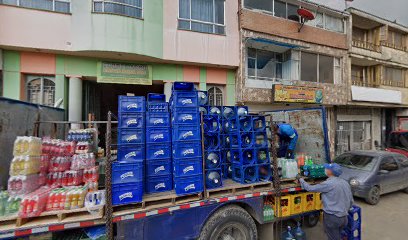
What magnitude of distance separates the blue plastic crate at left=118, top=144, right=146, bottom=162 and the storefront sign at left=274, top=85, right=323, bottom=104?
9.04m

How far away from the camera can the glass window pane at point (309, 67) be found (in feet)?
40.8

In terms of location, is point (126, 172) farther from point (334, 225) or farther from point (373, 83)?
point (373, 83)

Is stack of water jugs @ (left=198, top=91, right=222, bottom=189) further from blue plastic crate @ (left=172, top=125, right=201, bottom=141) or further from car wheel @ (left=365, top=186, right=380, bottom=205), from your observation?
car wheel @ (left=365, top=186, right=380, bottom=205)

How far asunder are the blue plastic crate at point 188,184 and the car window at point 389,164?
708 cm

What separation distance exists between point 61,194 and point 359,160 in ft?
29.3

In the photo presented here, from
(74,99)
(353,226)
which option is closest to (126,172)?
(353,226)

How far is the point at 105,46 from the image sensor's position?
812 cm

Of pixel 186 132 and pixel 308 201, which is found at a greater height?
pixel 186 132

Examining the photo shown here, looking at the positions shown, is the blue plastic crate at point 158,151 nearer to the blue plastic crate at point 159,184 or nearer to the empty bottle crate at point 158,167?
the empty bottle crate at point 158,167

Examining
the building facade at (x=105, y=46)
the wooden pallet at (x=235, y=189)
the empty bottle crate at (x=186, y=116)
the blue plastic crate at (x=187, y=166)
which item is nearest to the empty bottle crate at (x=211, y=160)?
the blue plastic crate at (x=187, y=166)

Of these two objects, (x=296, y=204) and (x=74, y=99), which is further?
(x=74, y=99)

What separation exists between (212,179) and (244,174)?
783 millimetres

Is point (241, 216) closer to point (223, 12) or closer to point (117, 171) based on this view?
point (117, 171)

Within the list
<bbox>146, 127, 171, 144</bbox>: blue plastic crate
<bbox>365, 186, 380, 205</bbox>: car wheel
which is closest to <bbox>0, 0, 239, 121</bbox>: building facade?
<bbox>146, 127, 171, 144</bbox>: blue plastic crate
